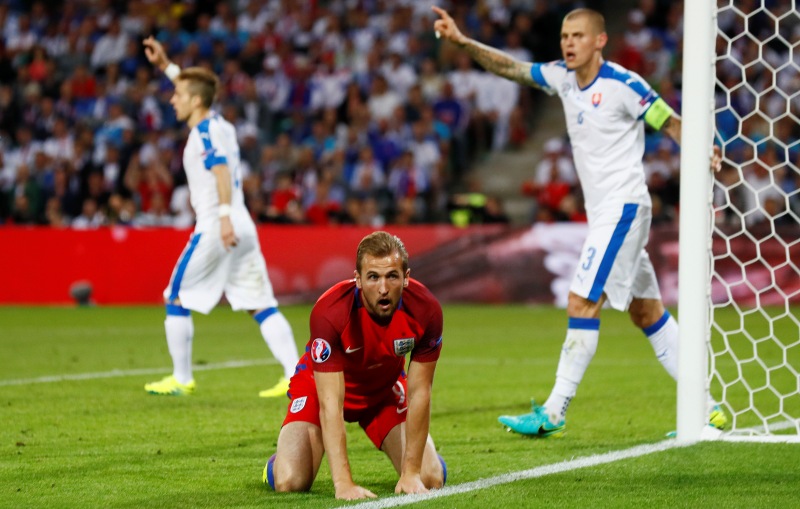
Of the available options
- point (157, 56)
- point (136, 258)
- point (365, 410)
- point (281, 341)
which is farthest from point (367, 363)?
point (136, 258)

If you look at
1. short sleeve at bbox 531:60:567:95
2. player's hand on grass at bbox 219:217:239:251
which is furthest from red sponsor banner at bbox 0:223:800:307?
short sleeve at bbox 531:60:567:95

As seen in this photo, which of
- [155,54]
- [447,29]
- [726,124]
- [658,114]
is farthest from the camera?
[726,124]

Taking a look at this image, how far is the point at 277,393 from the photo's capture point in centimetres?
840

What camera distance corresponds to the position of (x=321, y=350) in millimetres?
4863

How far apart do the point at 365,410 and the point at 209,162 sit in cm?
340

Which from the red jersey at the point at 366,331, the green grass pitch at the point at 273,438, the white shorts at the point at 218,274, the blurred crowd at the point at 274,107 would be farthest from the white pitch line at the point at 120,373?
the blurred crowd at the point at 274,107

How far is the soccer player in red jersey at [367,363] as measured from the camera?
187 inches

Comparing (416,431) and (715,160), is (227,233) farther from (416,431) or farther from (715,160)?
(416,431)

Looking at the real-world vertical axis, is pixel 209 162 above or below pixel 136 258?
above

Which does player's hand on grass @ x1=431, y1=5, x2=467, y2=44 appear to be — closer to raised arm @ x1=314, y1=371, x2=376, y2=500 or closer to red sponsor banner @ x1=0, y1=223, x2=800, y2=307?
raised arm @ x1=314, y1=371, x2=376, y2=500

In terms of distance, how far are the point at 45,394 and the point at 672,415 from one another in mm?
3973

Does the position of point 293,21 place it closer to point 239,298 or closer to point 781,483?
point 239,298

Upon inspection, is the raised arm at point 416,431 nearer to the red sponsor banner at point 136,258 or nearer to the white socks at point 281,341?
the white socks at point 281,341

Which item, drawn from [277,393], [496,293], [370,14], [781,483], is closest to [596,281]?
[781,483]
